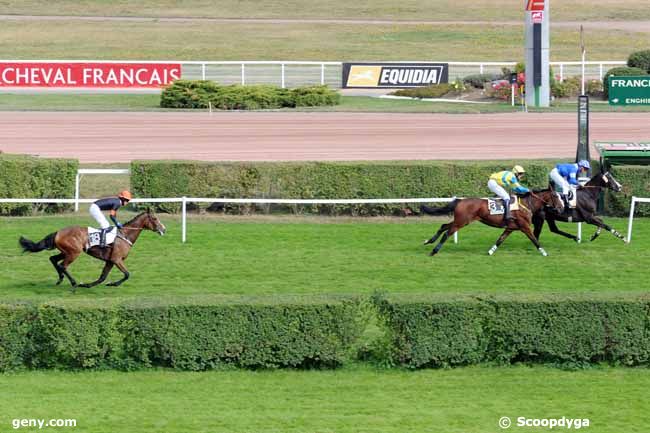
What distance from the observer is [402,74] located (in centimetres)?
4162

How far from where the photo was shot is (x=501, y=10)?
68.1 m

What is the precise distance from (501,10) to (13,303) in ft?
193

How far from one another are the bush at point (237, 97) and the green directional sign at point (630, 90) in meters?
16.7

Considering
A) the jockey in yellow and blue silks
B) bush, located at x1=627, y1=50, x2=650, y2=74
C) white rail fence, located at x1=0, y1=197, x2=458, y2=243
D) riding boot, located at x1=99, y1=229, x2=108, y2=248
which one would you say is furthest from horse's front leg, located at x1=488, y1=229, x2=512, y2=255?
bush, located at x1=627, y1=50, x2=650, y2=74

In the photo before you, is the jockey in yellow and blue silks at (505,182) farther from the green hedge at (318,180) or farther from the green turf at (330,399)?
the green turf at (330,399)

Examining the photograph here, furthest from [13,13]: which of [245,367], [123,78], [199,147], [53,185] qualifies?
[245,367]

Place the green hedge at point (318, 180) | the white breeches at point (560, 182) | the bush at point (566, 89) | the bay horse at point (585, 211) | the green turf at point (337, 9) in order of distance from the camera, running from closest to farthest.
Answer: the bay horse at point (585, 211) → the white breeches at point (560, 182) → the green hedge at point (318, 180) → the bush at point (566, 89) → the green turf at point (337, 9)

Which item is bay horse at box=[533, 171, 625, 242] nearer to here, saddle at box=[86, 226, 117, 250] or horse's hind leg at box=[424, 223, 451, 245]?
horse's hind leg at box=[424, 223, 451, 245]

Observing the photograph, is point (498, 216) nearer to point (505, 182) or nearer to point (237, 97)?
point (505, 182)

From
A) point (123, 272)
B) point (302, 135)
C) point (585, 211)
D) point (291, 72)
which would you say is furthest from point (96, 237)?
point (291, 72)

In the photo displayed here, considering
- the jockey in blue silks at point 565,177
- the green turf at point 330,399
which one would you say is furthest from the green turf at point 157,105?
the green turf at point 330,399

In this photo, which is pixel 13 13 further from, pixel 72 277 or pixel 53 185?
pixel 72 277

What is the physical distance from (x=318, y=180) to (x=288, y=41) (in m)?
37.2

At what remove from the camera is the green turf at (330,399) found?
1052 centimetres
